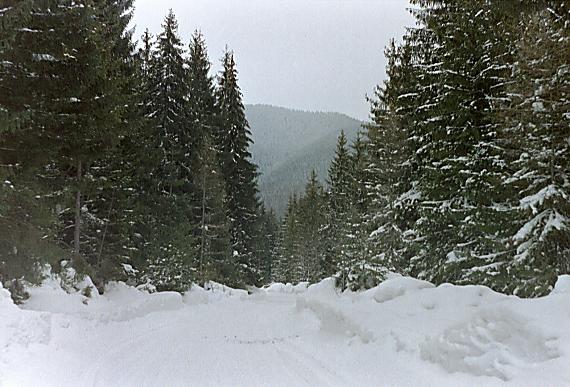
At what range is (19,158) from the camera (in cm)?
1091

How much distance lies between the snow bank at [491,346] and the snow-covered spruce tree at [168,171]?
1486cm

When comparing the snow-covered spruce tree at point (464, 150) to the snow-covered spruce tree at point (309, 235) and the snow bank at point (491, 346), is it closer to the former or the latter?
the snow bank at point (491, 346)

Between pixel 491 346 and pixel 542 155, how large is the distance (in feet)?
20.6

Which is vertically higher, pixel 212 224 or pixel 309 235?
pixel 212 224

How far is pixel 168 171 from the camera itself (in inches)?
951

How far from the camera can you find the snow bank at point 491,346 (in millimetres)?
5871

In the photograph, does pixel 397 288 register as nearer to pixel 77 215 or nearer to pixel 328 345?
pixel 328 345

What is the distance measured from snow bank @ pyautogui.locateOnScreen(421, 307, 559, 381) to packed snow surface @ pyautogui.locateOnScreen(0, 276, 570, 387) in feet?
0.06

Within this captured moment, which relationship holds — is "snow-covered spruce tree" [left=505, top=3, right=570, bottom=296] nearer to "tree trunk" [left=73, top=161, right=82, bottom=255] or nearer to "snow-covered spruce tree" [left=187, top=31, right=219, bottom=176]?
"tree trunk" [left=73, top=161, right=82, bottom=255]

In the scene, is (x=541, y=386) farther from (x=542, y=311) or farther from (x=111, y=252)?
(x=111, y=252)

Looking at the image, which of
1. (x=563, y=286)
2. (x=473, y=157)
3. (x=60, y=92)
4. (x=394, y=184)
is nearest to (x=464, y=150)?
(x=473, y=157)

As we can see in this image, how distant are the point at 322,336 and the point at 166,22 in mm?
22339

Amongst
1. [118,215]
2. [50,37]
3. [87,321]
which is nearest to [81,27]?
[50,37]

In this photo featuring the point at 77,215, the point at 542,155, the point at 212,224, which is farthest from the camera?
the point at 212,224
